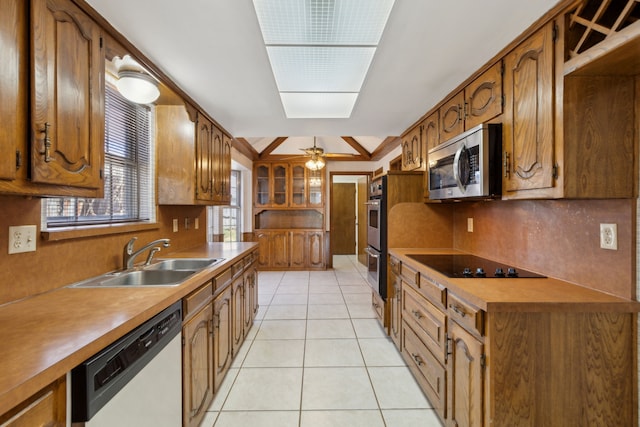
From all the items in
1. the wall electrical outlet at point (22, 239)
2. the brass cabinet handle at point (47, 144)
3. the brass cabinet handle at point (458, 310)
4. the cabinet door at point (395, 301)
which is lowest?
the cabinet door at point (395, 301)

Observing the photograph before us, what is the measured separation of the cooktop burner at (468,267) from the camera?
163 cm

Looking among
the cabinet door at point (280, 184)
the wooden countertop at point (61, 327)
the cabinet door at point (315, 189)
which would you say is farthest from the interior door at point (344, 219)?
the wooden countertop at point (61, 327)

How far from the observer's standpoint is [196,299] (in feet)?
5.11

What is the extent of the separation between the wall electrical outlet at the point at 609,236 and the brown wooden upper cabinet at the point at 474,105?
80cm

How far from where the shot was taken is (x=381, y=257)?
2795mm

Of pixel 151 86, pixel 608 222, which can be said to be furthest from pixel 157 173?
pixel 608 222

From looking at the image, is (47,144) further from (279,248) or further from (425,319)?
(279,248)

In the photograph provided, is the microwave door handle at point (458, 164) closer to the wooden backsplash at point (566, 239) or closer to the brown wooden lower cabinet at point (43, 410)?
the wooden backsplash at point (566, 239)

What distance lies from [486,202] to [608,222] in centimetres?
99

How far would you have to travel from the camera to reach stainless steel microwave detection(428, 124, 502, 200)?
167 cm

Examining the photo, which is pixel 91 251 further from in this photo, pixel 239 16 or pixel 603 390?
pixel 603 390

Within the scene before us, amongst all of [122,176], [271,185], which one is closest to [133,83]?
[122,176]

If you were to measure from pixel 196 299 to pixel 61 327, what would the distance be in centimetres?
66

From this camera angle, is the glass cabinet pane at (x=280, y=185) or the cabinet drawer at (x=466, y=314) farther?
the glass cabinet pane at (x=280, y=185)
